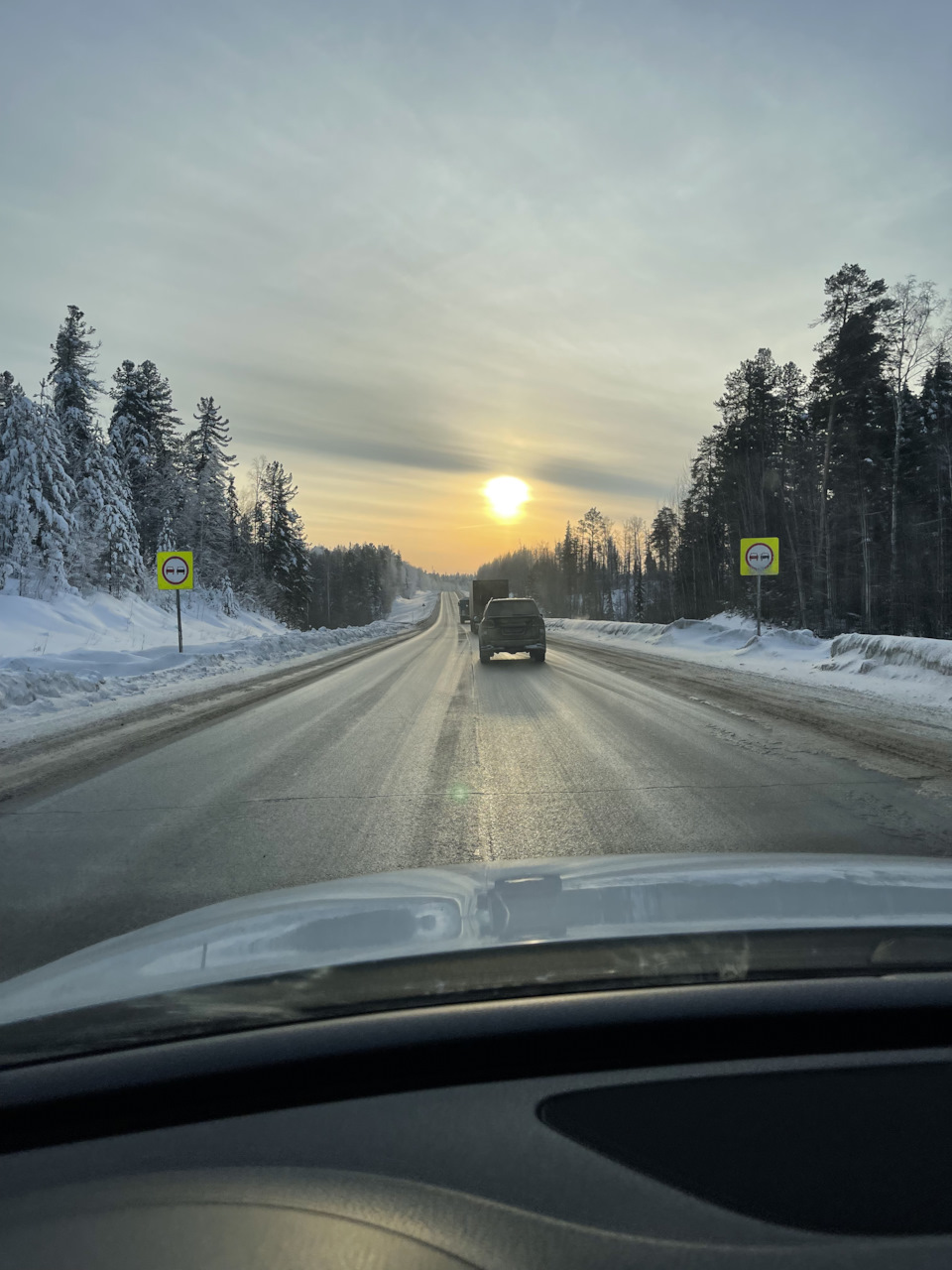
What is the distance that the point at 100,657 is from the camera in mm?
18938

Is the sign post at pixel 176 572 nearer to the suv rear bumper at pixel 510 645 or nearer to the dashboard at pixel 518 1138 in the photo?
the suv rear bumper at pixel 510 645

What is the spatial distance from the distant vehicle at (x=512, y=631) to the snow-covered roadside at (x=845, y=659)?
14.6 ft

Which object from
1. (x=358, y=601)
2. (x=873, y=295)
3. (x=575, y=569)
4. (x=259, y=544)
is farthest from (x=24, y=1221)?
(x=575, y=569)

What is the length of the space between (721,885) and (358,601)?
13772 centimetres

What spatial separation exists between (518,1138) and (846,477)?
5001 centimetres

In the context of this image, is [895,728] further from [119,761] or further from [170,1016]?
[170,1016]

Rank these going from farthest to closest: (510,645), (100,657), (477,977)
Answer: (510,645) < (100,657) < (477,977)

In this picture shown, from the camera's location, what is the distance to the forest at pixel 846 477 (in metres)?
39.7

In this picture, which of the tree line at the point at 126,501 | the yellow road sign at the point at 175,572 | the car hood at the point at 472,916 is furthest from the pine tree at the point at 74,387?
the car hood at the point at 472,916

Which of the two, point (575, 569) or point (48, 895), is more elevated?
point (575, 569)

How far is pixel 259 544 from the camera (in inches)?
3196

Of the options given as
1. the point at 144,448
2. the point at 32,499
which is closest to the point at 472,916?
the point at 32,499

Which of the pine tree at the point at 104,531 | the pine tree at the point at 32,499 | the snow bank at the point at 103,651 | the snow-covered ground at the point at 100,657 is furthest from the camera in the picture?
the pine tree at the point at 104,531

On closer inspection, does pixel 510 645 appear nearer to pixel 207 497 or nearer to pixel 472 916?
pixel 472 916
